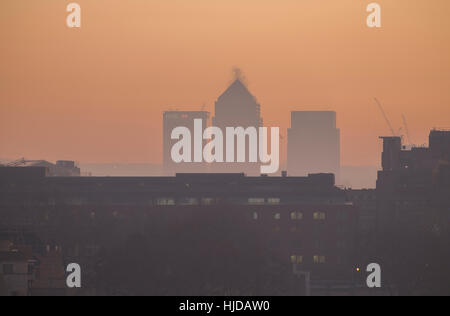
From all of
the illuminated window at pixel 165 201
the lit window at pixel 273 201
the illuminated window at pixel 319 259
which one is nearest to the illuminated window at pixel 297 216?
the illuminated window at pixel 319 259

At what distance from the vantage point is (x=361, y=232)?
18338 cm

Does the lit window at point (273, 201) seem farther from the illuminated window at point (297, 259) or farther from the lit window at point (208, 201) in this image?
the illuminated window at point (297, 259)

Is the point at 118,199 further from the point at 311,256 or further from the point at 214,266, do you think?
the point at 214,266

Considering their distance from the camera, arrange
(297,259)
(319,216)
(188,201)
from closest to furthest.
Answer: (297,259)
(319,216)
(188,201)

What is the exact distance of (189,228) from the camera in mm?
143500

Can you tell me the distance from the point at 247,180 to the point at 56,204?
105 feet

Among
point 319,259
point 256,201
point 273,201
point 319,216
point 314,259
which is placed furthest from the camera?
point 256,201

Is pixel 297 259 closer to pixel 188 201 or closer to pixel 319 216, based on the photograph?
pixel 319 216

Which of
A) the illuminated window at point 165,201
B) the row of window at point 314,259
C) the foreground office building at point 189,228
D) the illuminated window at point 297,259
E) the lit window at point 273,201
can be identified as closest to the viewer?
the foreground office building at point 189,228

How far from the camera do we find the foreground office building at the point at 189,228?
4852 inches

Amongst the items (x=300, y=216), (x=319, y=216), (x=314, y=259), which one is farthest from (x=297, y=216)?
(x=314, y=259)
